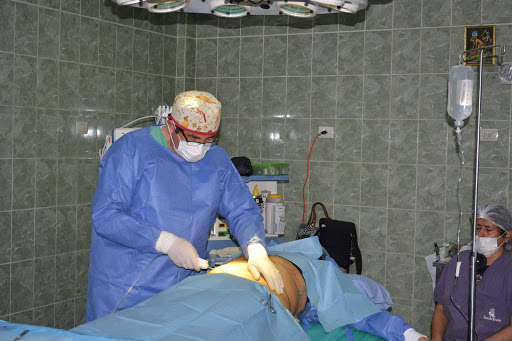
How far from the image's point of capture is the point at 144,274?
2430mm

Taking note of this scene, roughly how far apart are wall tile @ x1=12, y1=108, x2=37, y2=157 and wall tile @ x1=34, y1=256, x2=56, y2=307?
2.36 ft

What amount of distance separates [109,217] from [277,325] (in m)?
0.75

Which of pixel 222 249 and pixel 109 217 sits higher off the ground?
pixel 109 217

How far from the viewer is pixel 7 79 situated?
151 inches

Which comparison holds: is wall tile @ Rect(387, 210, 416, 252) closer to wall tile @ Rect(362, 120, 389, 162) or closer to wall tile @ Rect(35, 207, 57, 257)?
wall tile @ Rect(362, 120, 389, 162)

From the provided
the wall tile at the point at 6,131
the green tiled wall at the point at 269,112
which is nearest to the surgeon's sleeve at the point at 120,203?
the wall tile at the point at 6,131

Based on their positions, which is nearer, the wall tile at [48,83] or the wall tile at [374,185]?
the wall tile at [48,83]

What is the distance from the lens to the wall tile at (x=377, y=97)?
4.59 meters

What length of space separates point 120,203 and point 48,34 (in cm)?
213

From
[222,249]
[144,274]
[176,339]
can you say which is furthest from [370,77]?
[176,339]

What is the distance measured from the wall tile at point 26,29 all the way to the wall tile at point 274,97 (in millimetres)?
1807

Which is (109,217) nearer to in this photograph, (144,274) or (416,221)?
(144,274)

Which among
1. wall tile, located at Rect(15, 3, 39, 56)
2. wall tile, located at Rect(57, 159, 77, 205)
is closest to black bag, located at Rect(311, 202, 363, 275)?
wall tile, located at Rect(57, 159, 77, 205)

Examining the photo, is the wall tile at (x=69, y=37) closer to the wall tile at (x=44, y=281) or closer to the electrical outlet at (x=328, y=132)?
the wall tile at (x=44, y=281)
